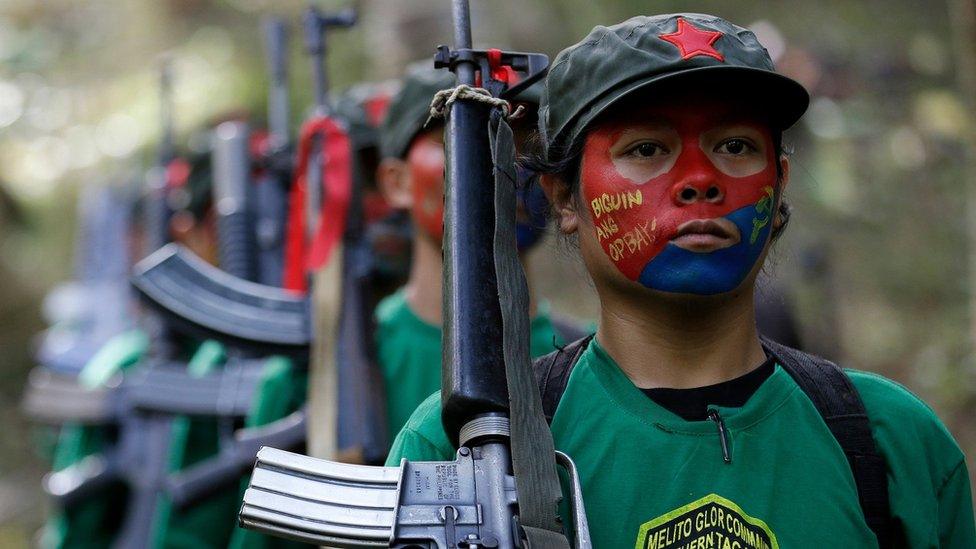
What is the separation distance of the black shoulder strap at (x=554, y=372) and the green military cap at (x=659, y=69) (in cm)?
43

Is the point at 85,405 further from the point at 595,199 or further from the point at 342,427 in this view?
the point at 595,199

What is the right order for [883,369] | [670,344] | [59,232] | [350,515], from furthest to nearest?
[59,232]
[883,369]
[670,344]
[350,515]

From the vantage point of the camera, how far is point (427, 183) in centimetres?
521

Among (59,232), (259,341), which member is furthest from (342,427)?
(59,232)

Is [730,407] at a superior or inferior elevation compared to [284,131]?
inferior

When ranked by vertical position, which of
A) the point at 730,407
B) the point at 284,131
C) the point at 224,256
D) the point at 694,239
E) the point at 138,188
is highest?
the point at 138,188

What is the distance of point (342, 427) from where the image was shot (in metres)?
5.15

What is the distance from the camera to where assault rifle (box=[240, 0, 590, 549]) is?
8.76ft

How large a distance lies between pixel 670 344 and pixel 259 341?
10.8 feet

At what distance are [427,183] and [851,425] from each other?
101 inches

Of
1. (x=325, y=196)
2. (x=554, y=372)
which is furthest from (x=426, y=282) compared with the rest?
(x=554, y=372)

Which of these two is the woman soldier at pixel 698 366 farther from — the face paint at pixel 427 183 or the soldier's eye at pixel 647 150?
the face paint at pixel 427 183

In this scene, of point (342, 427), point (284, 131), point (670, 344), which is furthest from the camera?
point (284, 131)

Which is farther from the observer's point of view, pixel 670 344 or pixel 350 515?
pixel 670 344
